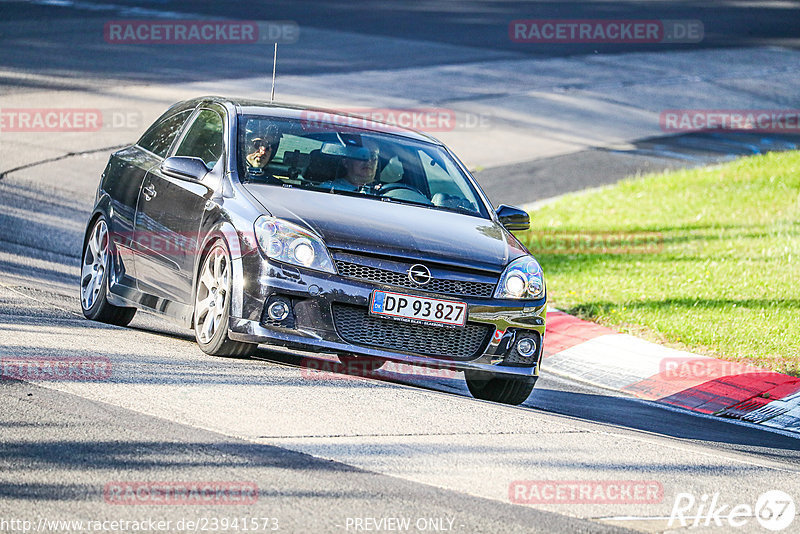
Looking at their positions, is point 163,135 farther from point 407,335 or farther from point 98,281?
point 407,335

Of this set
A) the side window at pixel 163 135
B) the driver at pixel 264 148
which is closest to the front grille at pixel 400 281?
the driver at pixel 264 148

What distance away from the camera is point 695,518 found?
5.45 metres

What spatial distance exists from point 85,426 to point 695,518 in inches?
109

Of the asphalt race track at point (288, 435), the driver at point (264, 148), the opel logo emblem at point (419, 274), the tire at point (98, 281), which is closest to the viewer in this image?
the asphalt race track at point (288, 435)

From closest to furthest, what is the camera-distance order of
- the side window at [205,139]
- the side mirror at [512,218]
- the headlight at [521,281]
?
the headlight at [521,281] → the side window at [205,139] → the side mirror at [512,218]

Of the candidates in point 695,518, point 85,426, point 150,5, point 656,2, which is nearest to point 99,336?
point 85,426

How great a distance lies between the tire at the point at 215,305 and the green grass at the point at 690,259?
14.5 ft

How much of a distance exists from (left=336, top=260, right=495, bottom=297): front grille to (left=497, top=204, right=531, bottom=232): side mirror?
1.18m

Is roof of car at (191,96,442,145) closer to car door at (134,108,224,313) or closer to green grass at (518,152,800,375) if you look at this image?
car door at (134,108,224,313)

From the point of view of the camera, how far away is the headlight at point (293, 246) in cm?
718

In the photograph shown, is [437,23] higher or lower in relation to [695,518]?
higher

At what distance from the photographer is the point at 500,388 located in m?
8.04

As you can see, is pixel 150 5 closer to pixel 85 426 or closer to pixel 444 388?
pixel 444 388

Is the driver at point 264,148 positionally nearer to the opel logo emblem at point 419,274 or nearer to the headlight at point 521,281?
the opel logo emblem at point 419,274
